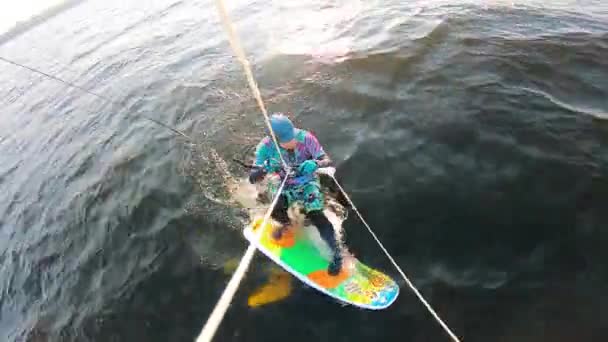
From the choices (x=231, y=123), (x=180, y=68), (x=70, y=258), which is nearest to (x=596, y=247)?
(x=231, y=123)

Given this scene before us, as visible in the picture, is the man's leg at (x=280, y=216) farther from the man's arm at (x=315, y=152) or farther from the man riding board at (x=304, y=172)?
the man's arm at (x=315, y=152)

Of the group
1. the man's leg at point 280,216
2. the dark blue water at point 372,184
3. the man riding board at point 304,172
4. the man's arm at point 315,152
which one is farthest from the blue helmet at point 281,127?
the dark blue water at point 372,184

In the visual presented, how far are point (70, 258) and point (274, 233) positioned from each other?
18.8 feet

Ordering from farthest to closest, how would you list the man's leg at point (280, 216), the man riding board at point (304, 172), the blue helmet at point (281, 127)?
the man's leg at point (280, 216)
the man riding board at point (304, 172)
the blue helmet at point (281, 127)

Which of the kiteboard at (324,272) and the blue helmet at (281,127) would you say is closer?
the blue helmet at (281,127)

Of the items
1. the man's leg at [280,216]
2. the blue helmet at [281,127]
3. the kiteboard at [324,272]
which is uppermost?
the blue helmet at [281,127]

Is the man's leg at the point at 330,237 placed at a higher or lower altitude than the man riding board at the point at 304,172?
lower

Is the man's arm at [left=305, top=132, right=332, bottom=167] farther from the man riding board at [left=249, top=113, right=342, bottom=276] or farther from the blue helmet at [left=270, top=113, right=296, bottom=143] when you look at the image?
the blue helmet at [left=270, top=113, right=296, bottom=143]

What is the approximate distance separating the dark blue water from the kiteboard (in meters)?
0.24

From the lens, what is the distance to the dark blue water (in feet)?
23.5

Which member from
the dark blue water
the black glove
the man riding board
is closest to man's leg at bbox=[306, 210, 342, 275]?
the man riding board

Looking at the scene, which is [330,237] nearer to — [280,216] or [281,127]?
[280,216]

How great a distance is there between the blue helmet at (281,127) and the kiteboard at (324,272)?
1.70 metres

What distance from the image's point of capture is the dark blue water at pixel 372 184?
7156 millimetres
